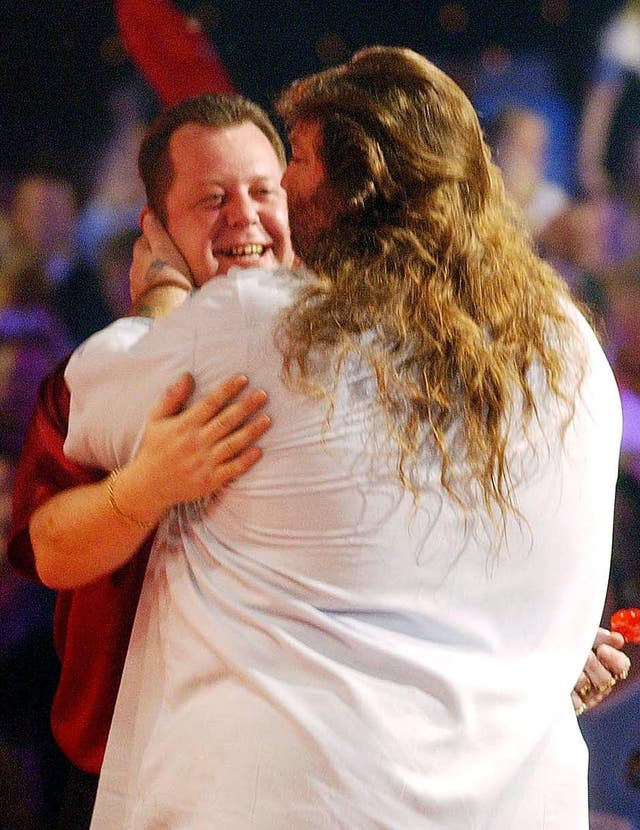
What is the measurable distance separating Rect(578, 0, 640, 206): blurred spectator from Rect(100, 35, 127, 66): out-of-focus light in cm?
92

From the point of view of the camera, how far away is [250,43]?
7.51 ft

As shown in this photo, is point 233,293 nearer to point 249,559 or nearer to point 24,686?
point 249,559

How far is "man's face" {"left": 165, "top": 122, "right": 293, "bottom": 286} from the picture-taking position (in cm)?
194

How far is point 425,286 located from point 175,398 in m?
0.29

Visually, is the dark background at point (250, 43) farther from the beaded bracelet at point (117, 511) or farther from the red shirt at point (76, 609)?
the beaded bracelet at point (117, 511)

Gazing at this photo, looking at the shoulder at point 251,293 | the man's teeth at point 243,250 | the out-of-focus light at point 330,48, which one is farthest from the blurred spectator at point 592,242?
the shoulder at point 251,293

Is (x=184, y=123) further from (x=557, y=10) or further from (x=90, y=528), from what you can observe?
(x=90, y=528)

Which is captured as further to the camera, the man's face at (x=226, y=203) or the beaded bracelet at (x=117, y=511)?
the man's face at (x=226, y=203)

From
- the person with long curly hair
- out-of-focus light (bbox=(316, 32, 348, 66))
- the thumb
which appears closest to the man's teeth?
out-of-focus light (bbox=(316, 32, 348, 66))

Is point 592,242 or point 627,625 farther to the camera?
point 592,242

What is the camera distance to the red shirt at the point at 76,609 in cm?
156

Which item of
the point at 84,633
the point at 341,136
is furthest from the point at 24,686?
the point at 341,136

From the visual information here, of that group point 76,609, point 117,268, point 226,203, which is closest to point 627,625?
point 76,609

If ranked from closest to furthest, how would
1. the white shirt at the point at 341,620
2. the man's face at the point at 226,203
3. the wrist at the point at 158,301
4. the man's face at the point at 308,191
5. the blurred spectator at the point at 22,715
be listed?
1. the white shirt at the point at 341,620
2. the man's face at the point at 308,191
3. the wrist at the point at 158,301
4. the man's face at the point at 226,203
5. the blurred spectator at the point at 22,715
